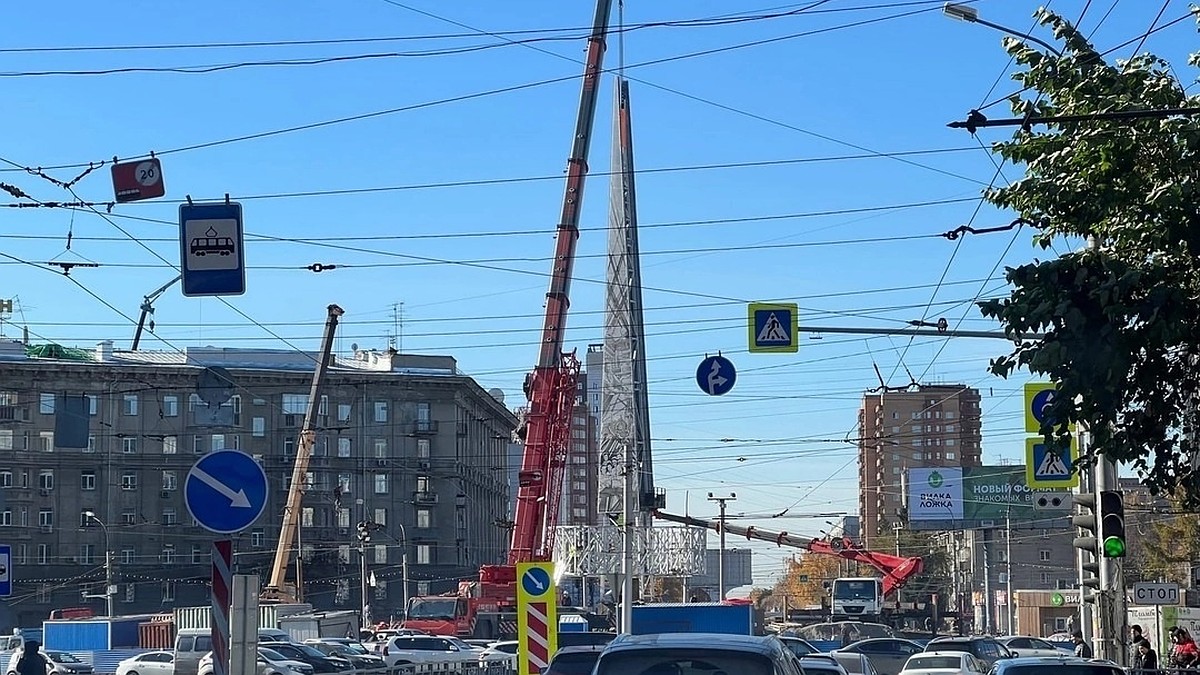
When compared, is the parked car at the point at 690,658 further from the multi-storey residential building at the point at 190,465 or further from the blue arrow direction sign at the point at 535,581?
the multi-storey residential building at the point at 190,465

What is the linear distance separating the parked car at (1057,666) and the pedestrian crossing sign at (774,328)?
11996mm

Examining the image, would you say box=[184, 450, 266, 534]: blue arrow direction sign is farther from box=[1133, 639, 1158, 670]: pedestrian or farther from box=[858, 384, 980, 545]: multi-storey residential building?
box=[858, 384, 980, 545]: multi-storey residential building

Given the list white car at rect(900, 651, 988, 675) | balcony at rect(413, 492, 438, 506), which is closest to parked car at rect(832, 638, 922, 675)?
white car at rect(900, 651, 988, 675)

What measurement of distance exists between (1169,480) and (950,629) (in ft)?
220

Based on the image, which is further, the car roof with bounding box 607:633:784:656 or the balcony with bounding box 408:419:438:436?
the balcony with bounding box 408:419:438:436

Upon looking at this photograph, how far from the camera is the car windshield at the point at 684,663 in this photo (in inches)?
387

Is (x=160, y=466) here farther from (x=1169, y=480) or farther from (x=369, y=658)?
(x=1169, y=480)

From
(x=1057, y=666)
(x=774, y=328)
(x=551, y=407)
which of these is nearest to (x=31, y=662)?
(x=1057, y=666)

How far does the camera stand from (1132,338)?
46.8 feet

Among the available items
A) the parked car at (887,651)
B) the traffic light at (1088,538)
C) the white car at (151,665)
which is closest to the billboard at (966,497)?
the parked car at (887,651)

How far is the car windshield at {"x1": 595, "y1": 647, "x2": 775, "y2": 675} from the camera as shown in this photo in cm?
984

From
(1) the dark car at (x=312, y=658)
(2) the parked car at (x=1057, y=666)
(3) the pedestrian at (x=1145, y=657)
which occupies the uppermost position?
(2) the parked car at (x=1057, y=666)

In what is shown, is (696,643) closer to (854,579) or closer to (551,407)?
(551,407)

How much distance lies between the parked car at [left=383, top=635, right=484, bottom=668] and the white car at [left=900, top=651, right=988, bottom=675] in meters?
17.4
